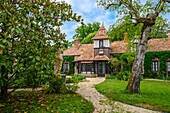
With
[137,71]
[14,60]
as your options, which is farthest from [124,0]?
[14,60]

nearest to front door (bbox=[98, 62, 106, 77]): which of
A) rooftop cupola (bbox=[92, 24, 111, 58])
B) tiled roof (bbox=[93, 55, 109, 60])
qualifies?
tiled roof (bbox=[93, 55, 109, 60])

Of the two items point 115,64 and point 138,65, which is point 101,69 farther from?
point 138,65

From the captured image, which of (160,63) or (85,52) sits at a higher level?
(85,52)

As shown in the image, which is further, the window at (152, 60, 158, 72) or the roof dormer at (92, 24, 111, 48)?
the roof dormer at (92, 24, 111, 48)

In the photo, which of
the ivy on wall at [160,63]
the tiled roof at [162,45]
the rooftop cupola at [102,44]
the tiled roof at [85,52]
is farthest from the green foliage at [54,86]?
the tiled roof at [85,52]

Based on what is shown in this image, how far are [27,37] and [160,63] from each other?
992 inches

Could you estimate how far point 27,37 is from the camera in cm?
572

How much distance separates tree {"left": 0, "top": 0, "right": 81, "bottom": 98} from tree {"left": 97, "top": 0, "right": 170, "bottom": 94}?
581 cm

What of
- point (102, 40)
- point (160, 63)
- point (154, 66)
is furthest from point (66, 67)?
point (160, 63)

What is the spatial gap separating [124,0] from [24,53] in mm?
8607

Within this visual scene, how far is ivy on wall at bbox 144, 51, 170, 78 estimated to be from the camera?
2698 centimetres

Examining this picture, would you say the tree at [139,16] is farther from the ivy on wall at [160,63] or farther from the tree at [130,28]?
the ivy on wall at [160,63]

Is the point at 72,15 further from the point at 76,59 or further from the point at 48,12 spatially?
the point at 76,59

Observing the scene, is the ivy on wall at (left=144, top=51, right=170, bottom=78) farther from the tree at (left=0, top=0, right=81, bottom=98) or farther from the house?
the tree at (left=0, top=0, right=81, bottom=98)
